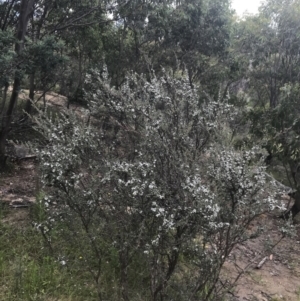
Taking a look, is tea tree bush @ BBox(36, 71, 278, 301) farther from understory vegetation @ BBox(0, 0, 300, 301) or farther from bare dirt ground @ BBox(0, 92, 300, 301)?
bare dirt ground @ BBox(0, 92, 300, 301)

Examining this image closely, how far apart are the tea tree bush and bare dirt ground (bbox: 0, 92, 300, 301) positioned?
3.67 ft

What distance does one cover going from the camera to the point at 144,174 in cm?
266

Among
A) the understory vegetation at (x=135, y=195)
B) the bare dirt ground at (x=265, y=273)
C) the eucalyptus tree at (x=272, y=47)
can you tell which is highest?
the eucalyptus tree at (x=272, y=47)

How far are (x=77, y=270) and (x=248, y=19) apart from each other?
1127 centimetres

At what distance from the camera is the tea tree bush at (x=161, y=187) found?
104 inches

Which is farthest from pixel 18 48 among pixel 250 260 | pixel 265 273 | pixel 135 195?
pixel 265 273

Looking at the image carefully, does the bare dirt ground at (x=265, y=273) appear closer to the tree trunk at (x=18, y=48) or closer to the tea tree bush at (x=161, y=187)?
the tea tree bush at (x=161, y=187)

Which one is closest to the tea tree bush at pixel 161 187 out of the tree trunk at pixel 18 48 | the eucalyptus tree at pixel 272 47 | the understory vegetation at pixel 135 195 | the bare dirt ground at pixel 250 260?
the understory vegetation at pixel 135 195

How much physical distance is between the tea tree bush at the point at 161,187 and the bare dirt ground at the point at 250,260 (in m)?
1.12

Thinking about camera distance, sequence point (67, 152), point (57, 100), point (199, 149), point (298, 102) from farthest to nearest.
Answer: point (57, 100), point (298, 102), point (199, 149), point (67, 152)

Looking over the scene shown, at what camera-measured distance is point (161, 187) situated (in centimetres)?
272

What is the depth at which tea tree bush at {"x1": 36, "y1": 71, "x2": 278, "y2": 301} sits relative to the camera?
2652mm

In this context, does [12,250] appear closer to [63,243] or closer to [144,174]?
[63,243]

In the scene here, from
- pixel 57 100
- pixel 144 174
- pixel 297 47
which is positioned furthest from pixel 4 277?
pixel 297 47
